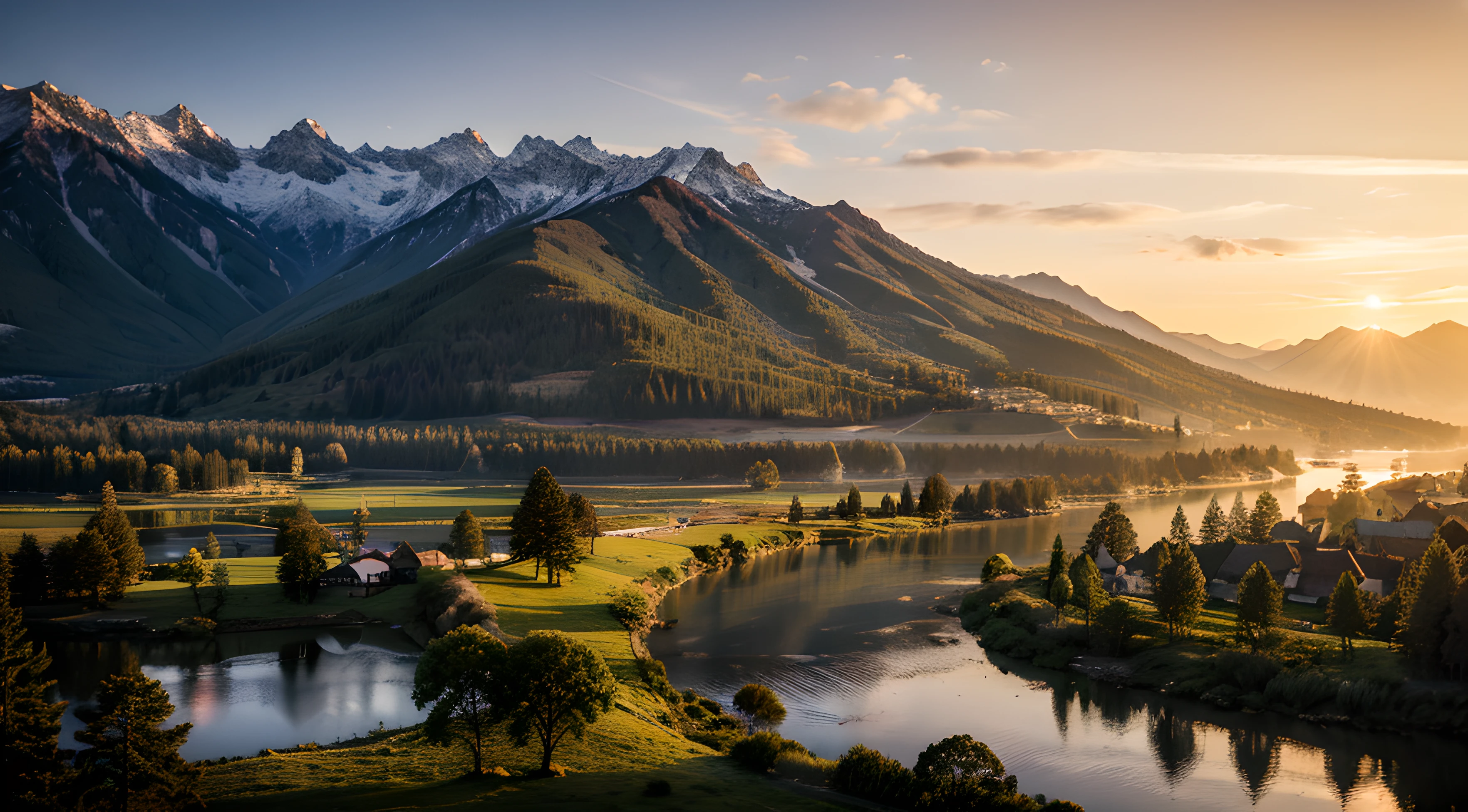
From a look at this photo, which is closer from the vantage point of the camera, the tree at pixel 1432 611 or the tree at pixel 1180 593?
the tree at pixel 1432 611

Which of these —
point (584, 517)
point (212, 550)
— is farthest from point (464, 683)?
point (212, 550)

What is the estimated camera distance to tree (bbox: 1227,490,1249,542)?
317 feet

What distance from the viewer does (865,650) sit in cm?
6956

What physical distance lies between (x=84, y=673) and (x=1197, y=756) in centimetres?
6667

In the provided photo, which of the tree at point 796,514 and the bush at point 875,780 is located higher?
the tree at point 796,514

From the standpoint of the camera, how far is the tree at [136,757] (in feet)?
102

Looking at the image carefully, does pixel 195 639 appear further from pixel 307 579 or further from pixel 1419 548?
pixel 1419 548

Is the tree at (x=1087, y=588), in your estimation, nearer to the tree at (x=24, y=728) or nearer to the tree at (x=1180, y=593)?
the tree at (x=1180, y=593)

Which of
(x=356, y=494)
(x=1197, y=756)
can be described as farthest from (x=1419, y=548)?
(x=356, y=494)

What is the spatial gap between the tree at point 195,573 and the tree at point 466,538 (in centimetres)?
2001

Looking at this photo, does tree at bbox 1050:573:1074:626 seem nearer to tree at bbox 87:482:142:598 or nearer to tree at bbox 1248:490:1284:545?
tree at bbox 1248:490:1284:545

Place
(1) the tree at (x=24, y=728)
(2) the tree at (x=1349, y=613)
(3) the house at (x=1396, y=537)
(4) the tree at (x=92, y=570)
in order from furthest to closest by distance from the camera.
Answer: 1. (3) the house at (x=1396, y=537)
2. (4) the tree at (x=92, y=570)
3. (2) the tree at (x=1349, y=613)
4. (1) the tree at (x=24, y=728)

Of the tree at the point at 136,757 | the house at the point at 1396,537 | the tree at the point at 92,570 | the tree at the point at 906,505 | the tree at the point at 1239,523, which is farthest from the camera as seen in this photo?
the tree at the point at 906,505

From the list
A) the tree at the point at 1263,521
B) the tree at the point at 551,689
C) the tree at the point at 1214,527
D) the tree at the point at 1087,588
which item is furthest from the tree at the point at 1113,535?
the tree at the point at 551,689
